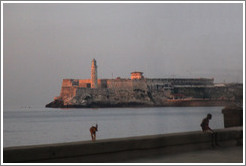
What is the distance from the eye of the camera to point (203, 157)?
660 cm

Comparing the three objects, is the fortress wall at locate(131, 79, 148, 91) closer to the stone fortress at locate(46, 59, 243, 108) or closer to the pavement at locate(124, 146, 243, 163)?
the stone fortress at locate(46, 59, 243, 108)

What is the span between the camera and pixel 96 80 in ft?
244

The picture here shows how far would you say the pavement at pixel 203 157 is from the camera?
6.20 meters

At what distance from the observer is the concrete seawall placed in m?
5.39

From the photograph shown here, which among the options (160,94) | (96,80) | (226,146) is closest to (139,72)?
(160,94)

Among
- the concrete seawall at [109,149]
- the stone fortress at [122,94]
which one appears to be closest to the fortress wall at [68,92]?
the stone fortress at [122,94]

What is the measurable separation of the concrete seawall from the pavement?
0.16m

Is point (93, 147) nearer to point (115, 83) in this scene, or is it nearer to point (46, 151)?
point (46, 151)

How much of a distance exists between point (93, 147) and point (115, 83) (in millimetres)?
66361

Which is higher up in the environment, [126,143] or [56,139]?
[126,143]

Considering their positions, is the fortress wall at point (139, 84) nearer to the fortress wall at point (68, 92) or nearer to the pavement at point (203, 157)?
the fortress wall at point (68, 92)

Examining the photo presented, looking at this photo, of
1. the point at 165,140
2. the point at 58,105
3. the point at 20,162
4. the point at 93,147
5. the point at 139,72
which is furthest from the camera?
the point at 58,105

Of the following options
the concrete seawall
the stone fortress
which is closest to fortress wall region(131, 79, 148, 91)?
the stone fortress

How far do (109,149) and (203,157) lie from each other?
58.7 inches
